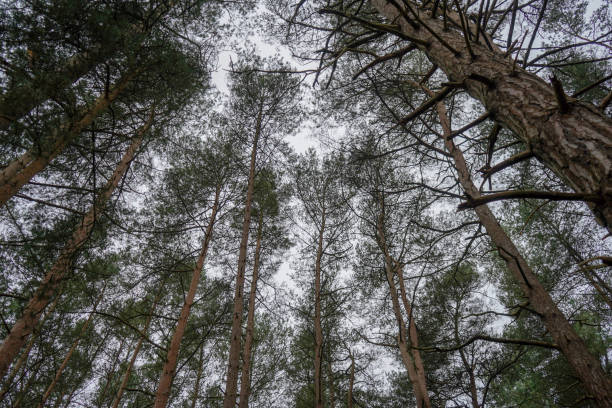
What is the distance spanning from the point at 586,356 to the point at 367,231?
A: 6.30m

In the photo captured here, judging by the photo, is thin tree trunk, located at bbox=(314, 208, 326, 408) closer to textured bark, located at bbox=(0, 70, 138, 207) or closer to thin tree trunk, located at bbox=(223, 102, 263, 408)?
thin tree trunk, located at bbox=(223, 102, 263, 408)

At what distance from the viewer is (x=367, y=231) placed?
8.30 meters

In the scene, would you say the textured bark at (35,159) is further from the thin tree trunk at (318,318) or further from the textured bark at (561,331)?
the thin tree trunk at (318,318)

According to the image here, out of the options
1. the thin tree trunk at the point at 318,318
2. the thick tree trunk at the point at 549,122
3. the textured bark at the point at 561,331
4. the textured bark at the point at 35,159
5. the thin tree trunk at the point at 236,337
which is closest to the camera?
the thick tree trunk at the point at 549,122

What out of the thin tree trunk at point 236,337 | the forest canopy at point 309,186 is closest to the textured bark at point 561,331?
the forest canopy at point 309,186

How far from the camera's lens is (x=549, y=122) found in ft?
3.31

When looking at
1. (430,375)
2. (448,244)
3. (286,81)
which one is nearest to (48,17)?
(286,81)

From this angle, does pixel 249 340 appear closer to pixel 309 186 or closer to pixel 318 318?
pixel 318 318

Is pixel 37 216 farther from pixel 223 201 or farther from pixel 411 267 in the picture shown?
pixel 411 267

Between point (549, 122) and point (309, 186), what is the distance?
27.7ft

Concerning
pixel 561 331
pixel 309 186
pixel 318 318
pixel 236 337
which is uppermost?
pixel 309 186

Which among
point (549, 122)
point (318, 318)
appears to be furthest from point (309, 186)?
point (549, 122)

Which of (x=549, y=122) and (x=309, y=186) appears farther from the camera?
(x=309, y=186)

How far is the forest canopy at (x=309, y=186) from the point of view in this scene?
5.31 feet
